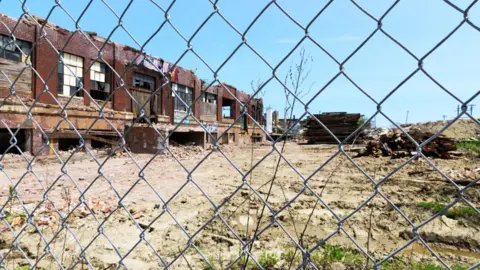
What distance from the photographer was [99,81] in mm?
16406

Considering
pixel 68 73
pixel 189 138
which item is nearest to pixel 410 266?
pixel 68 73

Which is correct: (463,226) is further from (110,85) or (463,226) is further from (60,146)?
(110,85)

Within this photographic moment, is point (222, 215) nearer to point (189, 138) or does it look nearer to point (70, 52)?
point (70, 52)

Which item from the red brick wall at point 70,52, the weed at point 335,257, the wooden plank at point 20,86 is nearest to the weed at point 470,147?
the red brick wall at point 70,52

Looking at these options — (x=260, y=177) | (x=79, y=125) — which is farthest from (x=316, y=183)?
(x=79, y=125)

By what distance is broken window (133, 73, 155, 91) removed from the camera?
61.3 feet

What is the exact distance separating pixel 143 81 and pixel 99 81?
322cm

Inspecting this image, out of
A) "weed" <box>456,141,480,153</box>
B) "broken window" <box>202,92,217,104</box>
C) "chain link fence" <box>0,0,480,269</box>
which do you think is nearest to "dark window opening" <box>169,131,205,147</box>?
"broken window" <box>202,92,217,104</box>

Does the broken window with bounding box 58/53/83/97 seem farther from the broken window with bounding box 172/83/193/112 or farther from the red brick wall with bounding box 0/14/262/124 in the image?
the broken window with bounding box 172/83/193/112

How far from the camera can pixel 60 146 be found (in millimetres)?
14406

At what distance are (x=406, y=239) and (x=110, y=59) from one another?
16057 millimetres

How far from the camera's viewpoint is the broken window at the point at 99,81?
52.5 ft

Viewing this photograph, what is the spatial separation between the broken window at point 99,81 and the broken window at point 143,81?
1922 millimetres

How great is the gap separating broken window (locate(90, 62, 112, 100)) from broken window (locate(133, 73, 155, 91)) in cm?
192
